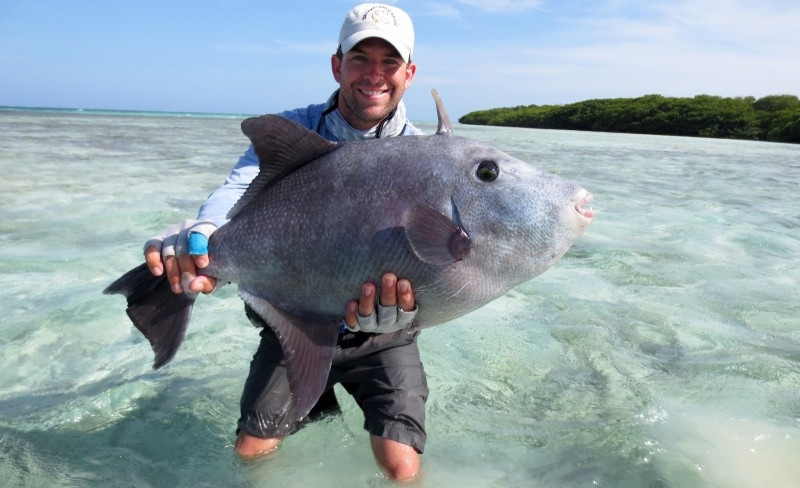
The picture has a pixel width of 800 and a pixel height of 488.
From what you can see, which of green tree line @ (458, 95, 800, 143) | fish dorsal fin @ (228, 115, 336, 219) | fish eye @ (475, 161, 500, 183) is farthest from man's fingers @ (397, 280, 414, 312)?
green tree line @ (458, 95, 800, 143)

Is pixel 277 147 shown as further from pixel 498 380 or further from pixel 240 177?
pixel 498 380

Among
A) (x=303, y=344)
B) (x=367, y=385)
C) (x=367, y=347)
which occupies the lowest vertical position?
(x=367, y=385)

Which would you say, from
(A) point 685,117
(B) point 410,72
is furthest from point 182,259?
(A) point 685,117

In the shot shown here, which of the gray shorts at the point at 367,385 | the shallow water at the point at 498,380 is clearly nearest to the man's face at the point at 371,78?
the gray shorts at the point at 367,385

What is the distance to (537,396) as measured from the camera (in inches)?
136

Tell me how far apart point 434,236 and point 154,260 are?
97 cm

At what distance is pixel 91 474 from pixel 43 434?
1.38 feet

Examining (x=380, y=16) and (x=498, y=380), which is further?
(x=498, y=380)

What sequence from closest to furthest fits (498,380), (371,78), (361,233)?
(361,233)
(371,78)
(498,380)

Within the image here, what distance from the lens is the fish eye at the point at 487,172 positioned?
1985mm

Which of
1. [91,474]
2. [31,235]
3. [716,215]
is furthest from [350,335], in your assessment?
[716,215]

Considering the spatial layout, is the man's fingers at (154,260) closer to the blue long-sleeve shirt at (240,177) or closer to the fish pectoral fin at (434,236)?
the blue long-sleeve shirt at (240,177)

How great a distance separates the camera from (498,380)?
12.1ft

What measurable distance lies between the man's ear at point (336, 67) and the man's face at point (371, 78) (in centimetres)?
11
